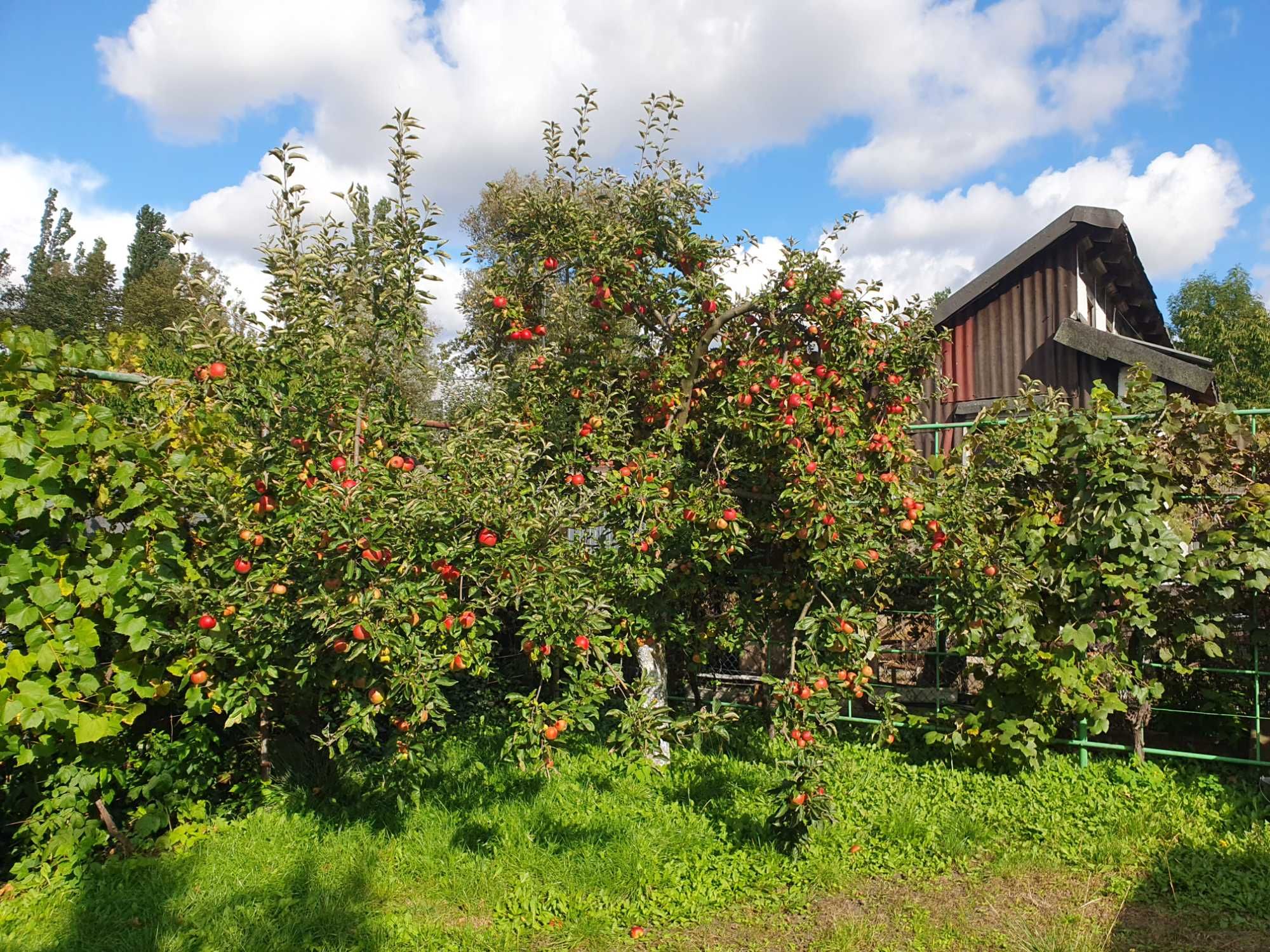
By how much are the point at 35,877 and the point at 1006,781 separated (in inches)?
164

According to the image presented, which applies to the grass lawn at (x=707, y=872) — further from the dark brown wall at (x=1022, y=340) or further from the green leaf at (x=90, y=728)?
the dark brown wall at (x=1022, y=340)

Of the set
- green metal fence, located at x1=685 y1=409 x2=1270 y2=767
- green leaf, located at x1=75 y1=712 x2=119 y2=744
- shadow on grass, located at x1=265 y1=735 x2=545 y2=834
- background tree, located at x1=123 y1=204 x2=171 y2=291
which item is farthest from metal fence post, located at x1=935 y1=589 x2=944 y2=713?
background tree, located at x1=123 y1=204 x2=171 y2=291

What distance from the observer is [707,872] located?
322cm

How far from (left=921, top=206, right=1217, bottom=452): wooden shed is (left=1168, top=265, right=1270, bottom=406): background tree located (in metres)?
12.8

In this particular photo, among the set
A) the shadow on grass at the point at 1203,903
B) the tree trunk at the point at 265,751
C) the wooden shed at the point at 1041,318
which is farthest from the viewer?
the wooden shed at the point at 1041,318

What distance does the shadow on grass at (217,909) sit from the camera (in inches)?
113

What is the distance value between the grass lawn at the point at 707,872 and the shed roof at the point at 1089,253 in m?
6.59

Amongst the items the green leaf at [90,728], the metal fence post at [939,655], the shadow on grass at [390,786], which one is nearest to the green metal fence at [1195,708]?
the metal fence post at [939,655]

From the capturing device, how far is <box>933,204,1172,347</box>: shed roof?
9.64 m

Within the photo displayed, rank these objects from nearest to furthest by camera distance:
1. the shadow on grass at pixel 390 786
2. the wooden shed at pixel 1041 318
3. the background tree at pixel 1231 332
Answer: the shadow on grass at pixel 390 786 → the wooden shed at pixel 1041 318 → the background tree at pixel 1231 332

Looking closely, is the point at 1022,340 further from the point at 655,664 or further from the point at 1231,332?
the point at 1231,332

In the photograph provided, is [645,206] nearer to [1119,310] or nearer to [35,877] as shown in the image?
[35,877]

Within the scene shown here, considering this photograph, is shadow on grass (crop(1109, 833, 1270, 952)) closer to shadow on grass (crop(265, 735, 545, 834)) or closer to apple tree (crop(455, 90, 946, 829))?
apple tree (crop(455, 90, 946, 829))

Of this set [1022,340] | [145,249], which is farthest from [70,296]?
[1022,340]
